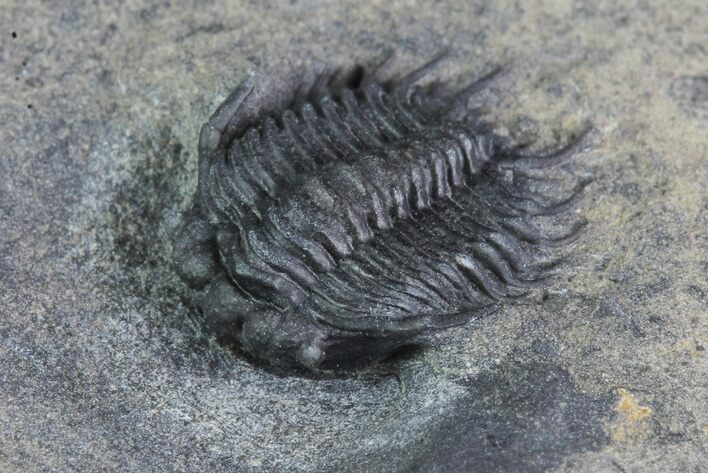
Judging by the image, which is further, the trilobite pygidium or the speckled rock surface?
the speckled rock surface

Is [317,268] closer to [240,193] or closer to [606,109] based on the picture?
[240,193]

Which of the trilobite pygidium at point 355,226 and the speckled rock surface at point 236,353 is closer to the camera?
the trilobite pygidium at point 355,226

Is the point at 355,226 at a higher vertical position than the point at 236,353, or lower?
higher

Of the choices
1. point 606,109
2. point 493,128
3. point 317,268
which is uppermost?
point 317,268

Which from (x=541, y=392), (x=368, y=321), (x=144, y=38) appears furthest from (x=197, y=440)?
(x=144, y=38)
